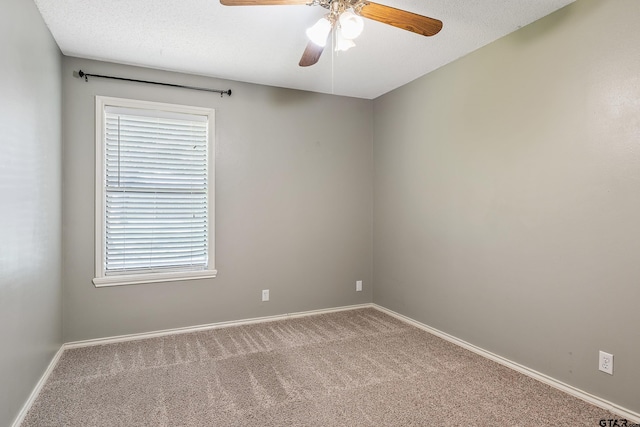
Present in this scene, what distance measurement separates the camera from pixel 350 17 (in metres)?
1.91

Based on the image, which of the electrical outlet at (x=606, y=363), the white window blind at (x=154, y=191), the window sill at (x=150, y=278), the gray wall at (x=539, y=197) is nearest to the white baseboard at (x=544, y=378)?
the gray wall at (x=539, y=197)

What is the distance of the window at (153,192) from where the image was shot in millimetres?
3361

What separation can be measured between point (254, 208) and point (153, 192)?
1008 mm

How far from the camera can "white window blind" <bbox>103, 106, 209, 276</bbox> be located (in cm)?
339

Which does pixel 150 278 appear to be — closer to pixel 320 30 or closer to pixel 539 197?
pixel 320 30

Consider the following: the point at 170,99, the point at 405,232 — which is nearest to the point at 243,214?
the point at 170,99

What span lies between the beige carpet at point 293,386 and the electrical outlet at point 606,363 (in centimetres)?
25

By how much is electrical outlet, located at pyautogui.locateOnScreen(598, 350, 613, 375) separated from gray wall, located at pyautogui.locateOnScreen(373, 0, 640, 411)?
31mm

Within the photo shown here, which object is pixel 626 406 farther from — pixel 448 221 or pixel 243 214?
pixel 243 214

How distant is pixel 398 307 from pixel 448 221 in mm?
1240

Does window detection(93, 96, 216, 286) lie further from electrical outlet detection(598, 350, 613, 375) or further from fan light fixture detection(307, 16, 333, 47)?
electrical outlet detection(598, 350, 613, 375)

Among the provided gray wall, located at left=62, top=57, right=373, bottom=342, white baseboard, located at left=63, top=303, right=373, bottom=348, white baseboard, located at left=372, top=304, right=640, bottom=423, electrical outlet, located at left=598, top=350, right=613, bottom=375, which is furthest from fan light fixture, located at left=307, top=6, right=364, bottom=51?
white baseboard, located at left=63, top=303, right=373, bottom=348

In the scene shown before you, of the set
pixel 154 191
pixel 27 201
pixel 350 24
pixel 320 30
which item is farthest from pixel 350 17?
pixel 154 191

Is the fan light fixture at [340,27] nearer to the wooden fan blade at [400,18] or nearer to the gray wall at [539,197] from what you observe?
the wooden fan blade at [400,18]
